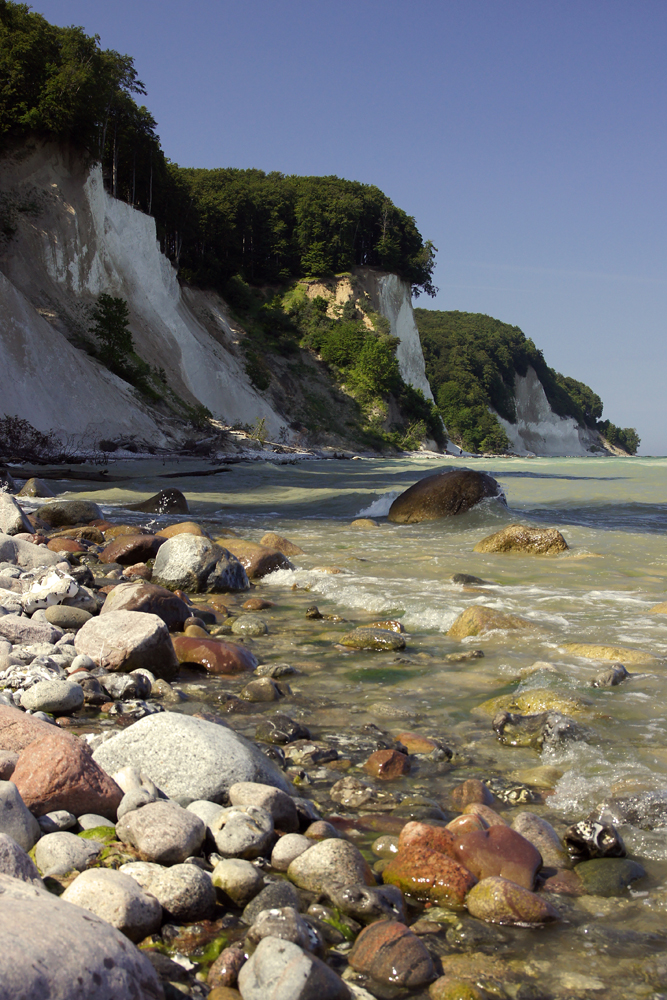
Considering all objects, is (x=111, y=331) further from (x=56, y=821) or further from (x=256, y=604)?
(x=56, y=821)

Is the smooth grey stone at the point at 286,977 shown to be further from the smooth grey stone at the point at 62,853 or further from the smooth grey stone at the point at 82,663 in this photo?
the smooth grey stone at the point at 82,663

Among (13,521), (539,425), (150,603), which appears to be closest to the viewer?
(150,603)

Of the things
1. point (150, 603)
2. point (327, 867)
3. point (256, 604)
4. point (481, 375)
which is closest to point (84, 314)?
point (256, 604)

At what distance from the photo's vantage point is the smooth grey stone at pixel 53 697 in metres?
3.69

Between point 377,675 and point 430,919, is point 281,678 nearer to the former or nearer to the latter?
point 377,675

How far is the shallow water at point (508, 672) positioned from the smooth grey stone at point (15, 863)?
4.43 ft

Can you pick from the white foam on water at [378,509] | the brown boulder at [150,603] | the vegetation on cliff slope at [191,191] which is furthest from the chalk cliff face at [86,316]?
the brown boulder at [150,603]

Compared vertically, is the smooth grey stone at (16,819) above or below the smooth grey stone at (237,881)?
above

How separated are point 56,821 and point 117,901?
59 cm

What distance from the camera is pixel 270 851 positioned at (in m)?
2.52

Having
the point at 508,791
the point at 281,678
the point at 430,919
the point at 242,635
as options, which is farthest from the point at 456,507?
the point at 430,919

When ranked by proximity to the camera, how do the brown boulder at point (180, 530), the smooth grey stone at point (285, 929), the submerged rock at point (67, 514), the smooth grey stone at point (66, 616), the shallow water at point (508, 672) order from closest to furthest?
the smooth grey stone at point (285, 929)
the shallow water at point (508, 672)
the smooth grey stone at point (66, 616)
the brown boulder at point (180, 530)
the submerged rock at point (67, 514)

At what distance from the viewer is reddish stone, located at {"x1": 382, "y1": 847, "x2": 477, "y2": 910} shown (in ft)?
7.89

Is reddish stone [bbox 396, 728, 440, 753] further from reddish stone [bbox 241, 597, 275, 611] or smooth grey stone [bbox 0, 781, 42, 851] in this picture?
reddish stone [bbox 241, 597, 275, 611]
